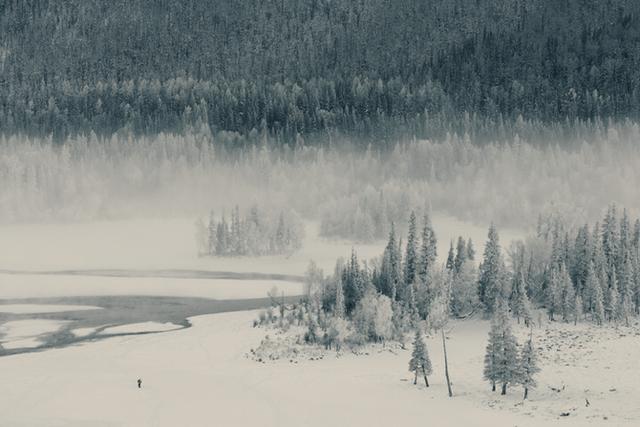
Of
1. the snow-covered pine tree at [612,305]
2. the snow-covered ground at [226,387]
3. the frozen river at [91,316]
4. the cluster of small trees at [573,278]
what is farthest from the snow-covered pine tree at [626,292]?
the frozen river at [91,316]

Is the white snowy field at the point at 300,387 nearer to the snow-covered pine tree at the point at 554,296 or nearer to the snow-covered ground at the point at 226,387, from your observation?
the snow-covered ground at the point at 226,387

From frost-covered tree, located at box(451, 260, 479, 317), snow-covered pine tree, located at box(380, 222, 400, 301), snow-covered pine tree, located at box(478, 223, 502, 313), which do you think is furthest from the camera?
snow-covered pine tree, located at box(380, 222, 400, 301)

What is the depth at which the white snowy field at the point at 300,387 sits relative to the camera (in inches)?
2945

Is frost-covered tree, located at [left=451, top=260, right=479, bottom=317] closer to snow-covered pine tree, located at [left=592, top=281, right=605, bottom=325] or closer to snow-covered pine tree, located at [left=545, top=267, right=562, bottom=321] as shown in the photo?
snow-covered pine tree, located at [left=545, top=267, right=562, bottom=321]

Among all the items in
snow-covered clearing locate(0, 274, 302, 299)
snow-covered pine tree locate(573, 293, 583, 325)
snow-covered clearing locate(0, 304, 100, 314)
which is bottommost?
snow-covered clearing locate(0, 274, 302, 299)

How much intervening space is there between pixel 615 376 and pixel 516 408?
48.0 ft

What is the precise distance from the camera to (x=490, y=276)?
411 ft

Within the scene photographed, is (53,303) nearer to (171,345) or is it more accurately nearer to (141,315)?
(141,315)

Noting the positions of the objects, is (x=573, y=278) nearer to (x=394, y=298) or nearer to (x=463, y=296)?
(x=463, y=296)

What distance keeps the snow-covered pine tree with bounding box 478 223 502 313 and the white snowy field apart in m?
12.6

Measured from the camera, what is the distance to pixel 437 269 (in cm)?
12950

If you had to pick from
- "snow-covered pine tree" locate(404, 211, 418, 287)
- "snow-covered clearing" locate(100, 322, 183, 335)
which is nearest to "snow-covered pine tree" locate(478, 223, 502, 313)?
"snow-covered pine tree" locate(404, 211, 418, 287)

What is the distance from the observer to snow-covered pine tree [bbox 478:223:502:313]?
122625 millimetres

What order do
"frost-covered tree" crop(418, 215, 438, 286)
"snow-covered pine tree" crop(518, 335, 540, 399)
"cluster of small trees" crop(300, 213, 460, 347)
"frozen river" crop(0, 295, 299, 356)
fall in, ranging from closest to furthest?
"snow-covered pine tree" crop(518, 335, 540, 399) → "cluster of small trees" crop(300, 213, 460, 347) → "frozen river" crop(0, 295, 299, 356) → "frost-covered tree" crop(418, 215, 438, 286)
